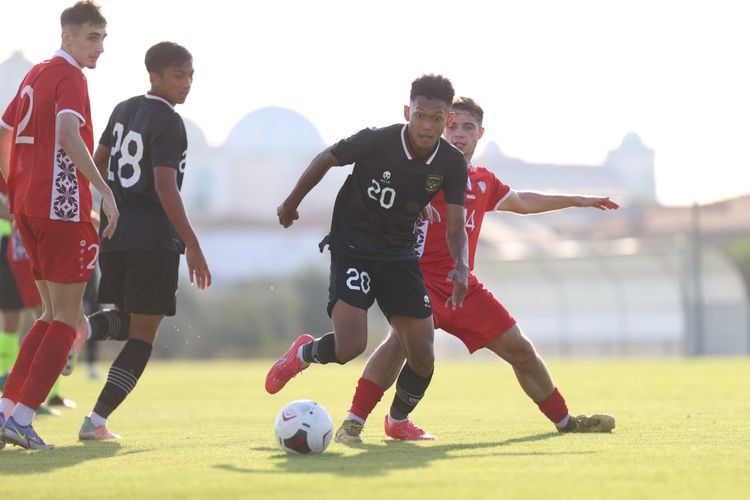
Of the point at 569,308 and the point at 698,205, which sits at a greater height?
the point at 698,205

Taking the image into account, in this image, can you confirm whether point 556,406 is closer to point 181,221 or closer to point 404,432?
point 404,432

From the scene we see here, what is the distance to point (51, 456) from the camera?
686 centimetres

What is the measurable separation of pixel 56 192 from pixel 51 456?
1401 millimetres

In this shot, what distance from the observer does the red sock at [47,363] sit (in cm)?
715

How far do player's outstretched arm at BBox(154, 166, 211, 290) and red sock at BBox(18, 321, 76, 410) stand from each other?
0.73 meters

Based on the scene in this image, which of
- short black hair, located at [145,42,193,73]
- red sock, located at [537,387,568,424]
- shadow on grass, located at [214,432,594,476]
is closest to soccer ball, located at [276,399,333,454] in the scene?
→ shadow on grass, located at [214,432,594,476]

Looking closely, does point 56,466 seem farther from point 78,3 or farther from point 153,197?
point 78,3

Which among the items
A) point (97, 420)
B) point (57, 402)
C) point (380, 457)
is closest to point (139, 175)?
point (97, 420)

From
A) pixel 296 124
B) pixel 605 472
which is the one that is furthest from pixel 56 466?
pixel 296 124

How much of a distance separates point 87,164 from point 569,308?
2854cm

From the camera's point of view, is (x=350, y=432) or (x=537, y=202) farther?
(x=537, y=202)

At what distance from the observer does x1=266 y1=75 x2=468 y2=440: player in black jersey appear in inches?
288

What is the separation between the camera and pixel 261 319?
43906 mm

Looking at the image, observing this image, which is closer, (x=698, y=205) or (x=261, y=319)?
(x=698, y=205)
